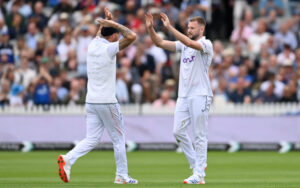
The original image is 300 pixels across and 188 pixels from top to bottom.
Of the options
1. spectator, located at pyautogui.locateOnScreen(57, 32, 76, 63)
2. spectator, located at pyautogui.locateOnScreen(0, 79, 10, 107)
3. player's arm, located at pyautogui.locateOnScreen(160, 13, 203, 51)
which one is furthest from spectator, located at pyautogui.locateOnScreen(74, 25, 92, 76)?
player's arm, located at pyautogui.locateOnScreen(160, 13, 203, 51)

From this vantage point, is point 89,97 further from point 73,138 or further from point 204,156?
point 73,138

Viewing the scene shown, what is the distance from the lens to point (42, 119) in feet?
68.2

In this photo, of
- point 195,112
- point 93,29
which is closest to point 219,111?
point 93,29

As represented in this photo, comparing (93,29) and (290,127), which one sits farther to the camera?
(93,29)

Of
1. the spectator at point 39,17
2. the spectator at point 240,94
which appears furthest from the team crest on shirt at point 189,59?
the spectator at point 39,17

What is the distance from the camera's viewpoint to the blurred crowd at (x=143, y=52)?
865 inches

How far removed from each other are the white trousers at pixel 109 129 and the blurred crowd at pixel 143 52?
9162mm

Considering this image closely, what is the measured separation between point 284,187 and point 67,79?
1226 centimetres

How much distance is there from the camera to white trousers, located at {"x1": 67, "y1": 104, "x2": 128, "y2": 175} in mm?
11969

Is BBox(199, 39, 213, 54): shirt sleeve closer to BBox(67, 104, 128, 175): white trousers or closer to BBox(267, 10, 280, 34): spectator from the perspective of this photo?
BBox(67, 104, 128, 175): white trousers

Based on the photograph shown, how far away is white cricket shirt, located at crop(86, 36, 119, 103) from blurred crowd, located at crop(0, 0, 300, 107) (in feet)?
30.5

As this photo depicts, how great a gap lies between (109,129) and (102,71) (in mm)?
854

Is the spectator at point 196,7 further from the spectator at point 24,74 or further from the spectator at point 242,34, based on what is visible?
the spectator at point 24,74

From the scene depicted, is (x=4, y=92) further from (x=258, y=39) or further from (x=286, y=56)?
(x=286, y=56)
